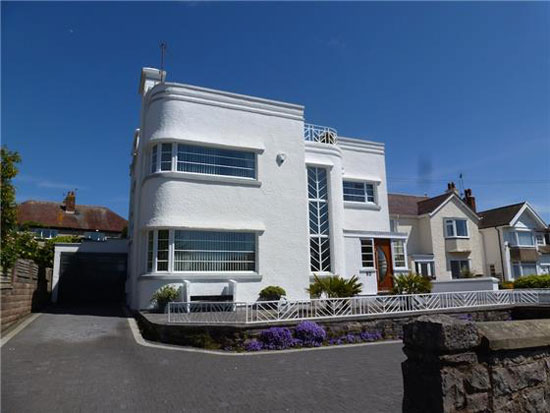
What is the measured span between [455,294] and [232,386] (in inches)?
410

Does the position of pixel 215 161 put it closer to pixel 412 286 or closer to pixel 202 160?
pixel 202 160

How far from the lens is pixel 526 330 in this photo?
12.3 ft

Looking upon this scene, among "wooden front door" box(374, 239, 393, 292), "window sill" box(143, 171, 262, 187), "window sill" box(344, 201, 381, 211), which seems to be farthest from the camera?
"window sill" box(344, 201, 381, 211)

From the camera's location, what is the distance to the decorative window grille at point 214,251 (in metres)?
15.1

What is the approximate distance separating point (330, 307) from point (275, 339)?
230 centimetres

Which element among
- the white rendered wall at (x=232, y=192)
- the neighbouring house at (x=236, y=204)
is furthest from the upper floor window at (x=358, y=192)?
the white rendered wall at (x=232, y=192)

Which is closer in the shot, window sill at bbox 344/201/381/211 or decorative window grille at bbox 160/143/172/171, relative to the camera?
decorative window grille at bbox 160/143/172/171

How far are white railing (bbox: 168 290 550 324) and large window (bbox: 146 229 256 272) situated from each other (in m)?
1.61

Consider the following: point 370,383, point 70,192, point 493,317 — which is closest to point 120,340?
point 370,383

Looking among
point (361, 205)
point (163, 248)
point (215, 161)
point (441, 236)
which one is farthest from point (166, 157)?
point (441, 236)

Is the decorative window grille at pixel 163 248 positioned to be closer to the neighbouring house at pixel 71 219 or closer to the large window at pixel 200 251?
the large window at pixel 200 251

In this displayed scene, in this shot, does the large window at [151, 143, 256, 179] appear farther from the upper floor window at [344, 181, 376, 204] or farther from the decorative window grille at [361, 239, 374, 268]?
the decorative window grille at [361, 239, 374, 268]

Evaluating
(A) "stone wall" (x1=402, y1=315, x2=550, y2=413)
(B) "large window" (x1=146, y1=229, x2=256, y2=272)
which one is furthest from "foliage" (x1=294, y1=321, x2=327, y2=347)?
(A) "stone wall" (x1=402, y1=315, x2=550, y2=413)

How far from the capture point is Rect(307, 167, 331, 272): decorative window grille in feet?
59.7
